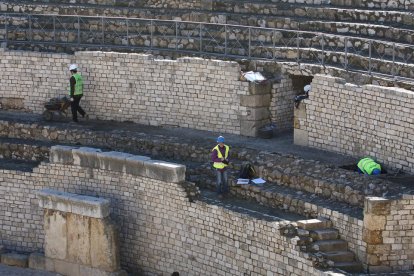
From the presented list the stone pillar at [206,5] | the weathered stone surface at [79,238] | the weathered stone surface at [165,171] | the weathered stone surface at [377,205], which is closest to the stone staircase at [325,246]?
the weathered stone surface at [377,205]

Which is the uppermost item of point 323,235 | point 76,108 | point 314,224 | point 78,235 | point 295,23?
point 295,23

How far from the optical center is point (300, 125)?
108 ft

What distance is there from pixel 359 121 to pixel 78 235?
7.33 meters

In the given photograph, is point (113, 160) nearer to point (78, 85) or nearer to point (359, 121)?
point (78, 85)

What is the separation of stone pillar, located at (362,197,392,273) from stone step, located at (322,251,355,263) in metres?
0.44

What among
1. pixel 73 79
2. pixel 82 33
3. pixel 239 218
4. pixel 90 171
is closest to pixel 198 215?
pixel 239 218

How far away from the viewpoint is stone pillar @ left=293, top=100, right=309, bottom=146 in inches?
1292

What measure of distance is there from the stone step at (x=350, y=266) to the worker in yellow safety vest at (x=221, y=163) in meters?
4.16

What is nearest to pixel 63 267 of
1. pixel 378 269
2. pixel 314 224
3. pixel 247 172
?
pixel 247 172

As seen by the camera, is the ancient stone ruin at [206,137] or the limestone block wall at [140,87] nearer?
the ancient stone ruin at [206,137]

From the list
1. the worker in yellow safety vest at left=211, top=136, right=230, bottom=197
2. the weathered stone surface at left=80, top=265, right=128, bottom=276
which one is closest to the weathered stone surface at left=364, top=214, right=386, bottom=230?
the worker in yellow safety vest at left=211, top=136, right=230, bottom=197

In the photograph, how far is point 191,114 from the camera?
1373 inches

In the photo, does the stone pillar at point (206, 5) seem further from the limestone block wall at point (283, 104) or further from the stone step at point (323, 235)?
the stone step at point (323, 235)

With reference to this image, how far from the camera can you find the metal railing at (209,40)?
3241 cm
